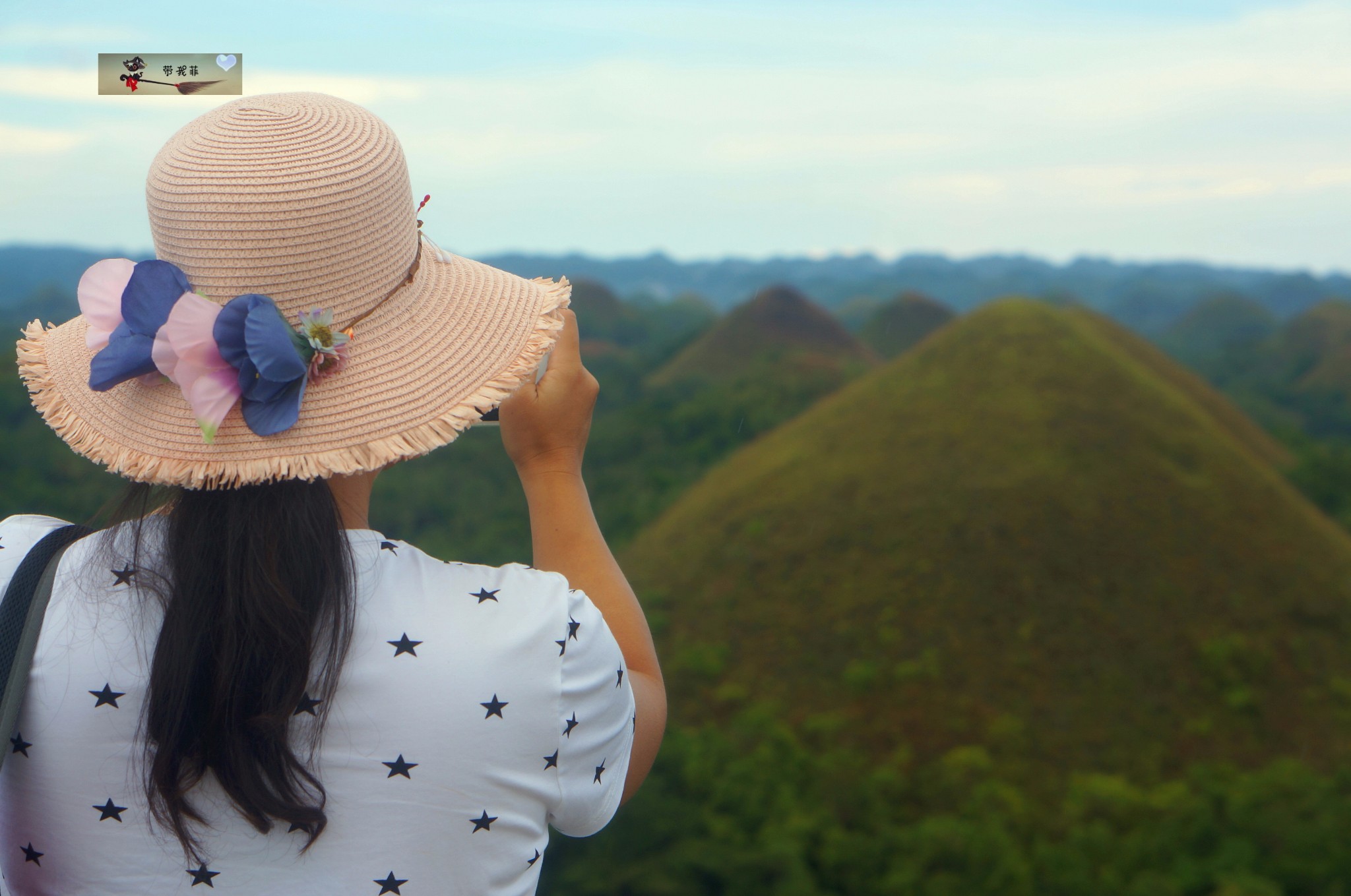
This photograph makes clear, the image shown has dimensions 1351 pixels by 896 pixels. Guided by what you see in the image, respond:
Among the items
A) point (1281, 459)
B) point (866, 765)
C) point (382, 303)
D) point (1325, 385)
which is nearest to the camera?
point (382, 303)

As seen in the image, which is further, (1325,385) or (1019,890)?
(1325,385)

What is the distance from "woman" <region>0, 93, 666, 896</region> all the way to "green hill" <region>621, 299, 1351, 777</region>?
988 cm

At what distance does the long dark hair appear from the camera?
36.4 inches

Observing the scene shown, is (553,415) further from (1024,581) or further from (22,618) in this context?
(1024,581)

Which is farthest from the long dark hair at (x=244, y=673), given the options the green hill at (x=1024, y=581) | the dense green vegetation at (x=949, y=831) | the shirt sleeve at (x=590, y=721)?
the green hill at (x=1024, y=581)

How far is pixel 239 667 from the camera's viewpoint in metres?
0.93

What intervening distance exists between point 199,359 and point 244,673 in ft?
1.00

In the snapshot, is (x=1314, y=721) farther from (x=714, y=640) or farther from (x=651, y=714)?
(x=651, y=714)

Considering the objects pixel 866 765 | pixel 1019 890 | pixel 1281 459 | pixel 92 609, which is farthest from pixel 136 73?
pixel 1281 459

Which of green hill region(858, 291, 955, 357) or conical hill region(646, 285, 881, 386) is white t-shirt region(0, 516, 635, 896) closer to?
conical hill region(646, 285, 881, 386)

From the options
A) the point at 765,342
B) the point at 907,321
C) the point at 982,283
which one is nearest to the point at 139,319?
the point at 765,342

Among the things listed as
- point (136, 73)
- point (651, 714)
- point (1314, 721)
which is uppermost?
point (136, 73)

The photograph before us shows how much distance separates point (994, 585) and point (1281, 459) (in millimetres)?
9608

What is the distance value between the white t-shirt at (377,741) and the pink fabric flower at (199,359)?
5.7 inches
